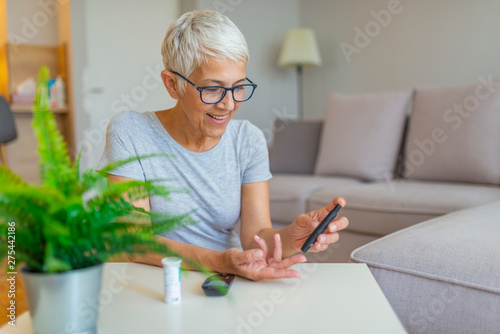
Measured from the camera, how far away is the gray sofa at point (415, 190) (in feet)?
3.21

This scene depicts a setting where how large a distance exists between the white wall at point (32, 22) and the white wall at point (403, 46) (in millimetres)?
2421

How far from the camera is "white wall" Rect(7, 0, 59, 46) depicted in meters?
4.19

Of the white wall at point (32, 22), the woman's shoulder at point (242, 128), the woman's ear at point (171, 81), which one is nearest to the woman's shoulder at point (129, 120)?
the woman's ear at point (171, 81)

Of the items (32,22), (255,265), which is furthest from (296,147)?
(32,22)

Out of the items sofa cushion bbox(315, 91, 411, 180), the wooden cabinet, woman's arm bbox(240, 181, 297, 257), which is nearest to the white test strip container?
woman's arm bbox(240, 181, 297, 257)

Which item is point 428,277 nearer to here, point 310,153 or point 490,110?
point 490,110

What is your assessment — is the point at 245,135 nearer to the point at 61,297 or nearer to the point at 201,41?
the point at 201,41

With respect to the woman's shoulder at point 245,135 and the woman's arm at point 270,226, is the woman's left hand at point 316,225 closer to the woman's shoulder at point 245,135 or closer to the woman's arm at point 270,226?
the woman's arm at point 270,226

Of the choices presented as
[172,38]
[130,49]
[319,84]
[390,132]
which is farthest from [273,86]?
[172,38]

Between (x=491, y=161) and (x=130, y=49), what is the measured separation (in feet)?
9.93

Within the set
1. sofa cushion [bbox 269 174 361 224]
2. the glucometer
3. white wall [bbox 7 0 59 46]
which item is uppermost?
white wall [bbox 7 0 59 46]

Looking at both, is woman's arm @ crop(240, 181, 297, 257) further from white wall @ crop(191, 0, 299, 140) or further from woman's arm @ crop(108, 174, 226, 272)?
white wall @ crop(191, 0, 299, 140)

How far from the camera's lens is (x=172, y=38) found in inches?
42.5

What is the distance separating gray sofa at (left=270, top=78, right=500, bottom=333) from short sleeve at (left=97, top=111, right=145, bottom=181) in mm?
581
